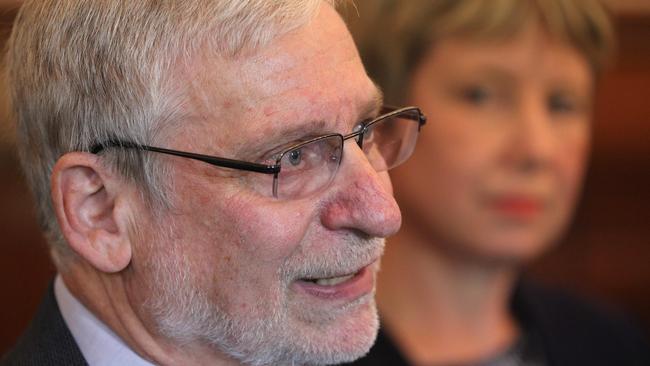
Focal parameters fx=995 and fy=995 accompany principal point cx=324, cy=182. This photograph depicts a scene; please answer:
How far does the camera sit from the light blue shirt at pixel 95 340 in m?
1.67

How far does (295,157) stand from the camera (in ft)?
5.32

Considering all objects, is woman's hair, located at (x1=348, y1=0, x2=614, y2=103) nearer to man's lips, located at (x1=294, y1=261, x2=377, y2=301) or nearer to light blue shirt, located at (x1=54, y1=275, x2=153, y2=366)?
man's lips, located at (x1=294, y1=261, x2=377, y2=301)

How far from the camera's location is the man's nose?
159cm

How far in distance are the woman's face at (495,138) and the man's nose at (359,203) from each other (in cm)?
105

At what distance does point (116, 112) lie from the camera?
159cm

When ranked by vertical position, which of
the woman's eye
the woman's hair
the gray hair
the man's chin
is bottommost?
the woman's eye

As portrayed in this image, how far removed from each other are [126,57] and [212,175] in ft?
0.75

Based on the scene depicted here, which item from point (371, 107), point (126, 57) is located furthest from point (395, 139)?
point (126, 57)

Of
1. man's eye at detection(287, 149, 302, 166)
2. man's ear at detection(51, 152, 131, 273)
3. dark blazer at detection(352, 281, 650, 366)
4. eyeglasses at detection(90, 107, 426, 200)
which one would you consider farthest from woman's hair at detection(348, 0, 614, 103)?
man's ear at detection(51, 152, 131, 273)

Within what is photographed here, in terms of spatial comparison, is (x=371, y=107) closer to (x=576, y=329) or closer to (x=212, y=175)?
(x=212, y=175)

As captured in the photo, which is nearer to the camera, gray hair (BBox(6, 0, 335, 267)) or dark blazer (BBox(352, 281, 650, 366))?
gray hair (BBox(6, 0, 335, 267))

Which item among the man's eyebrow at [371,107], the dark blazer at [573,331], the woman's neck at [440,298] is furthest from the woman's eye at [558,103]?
the man's eyebrow at [371,107]

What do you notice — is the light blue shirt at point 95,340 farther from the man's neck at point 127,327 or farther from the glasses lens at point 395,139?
the glasses lens at point 395,139

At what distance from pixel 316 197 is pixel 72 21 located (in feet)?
1.59
